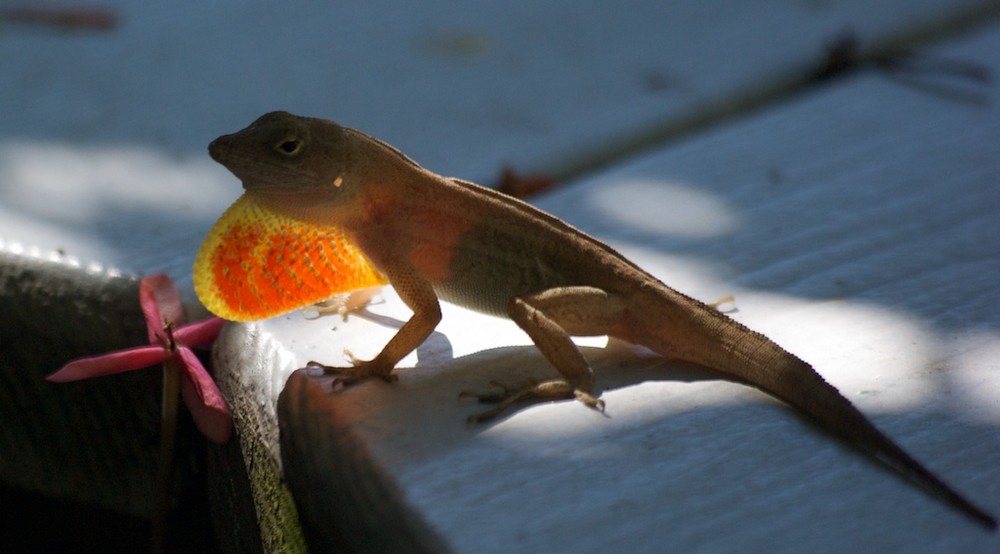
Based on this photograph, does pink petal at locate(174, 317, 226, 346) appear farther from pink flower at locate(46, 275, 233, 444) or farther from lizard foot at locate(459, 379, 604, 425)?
lizard foot at locate(459, 379, 604, 425)

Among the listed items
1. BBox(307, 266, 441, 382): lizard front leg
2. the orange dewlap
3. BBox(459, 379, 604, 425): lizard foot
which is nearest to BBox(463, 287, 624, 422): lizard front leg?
BBox(459, 379, 604, 425): lizard foot

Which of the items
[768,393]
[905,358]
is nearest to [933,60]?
[905,358]

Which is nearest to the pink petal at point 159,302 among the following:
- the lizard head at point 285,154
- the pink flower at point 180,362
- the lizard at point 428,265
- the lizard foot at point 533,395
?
the pink flower at point 180,362

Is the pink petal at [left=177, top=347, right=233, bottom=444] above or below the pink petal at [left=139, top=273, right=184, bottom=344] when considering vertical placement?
below

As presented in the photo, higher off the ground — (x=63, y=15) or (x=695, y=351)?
(x=63, y=15)

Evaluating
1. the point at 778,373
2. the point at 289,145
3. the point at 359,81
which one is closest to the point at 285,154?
the point at 289,145

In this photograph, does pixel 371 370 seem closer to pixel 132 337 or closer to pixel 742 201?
pixel 132 337
